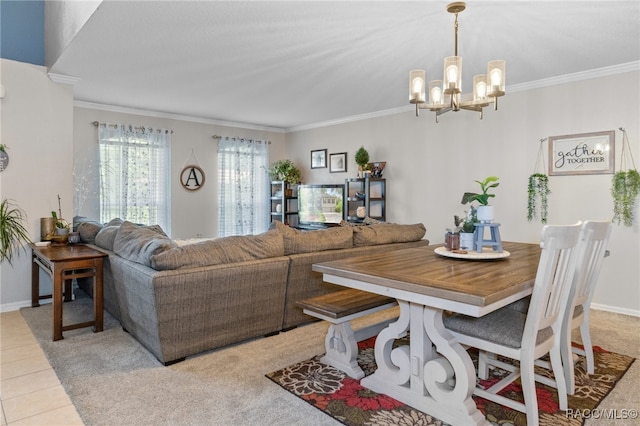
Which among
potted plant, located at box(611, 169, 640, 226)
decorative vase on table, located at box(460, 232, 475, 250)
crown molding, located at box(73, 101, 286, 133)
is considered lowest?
decorative vase on table, located at box(460, 232, 475, 250)

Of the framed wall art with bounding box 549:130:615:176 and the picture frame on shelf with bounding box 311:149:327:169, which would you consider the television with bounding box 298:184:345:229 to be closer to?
the picture frame on shelf with bounding box 311:149:327:169

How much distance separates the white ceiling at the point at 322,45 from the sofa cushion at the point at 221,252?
1.61 meters

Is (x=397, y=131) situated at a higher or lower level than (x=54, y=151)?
higher

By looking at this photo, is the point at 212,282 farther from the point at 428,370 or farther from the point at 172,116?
the point at 172,116

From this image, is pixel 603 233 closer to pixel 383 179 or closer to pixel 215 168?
pixel 383 179

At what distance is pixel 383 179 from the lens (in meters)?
5.95

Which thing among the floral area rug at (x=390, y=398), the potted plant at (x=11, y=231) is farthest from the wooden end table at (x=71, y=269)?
the floral area rug at (x=390, y=398)

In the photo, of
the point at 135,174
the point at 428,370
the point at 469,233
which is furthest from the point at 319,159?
the point at 428,370

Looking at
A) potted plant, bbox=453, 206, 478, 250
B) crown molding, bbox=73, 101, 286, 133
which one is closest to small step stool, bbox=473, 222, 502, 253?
potted plant, bbox=453, 206, 478, 250

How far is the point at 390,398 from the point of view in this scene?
2188 mm

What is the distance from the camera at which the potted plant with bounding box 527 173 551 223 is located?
171 inches

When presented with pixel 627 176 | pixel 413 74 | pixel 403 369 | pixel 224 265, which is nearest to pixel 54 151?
pixel 224 265

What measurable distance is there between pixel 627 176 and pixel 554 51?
56.5 inches

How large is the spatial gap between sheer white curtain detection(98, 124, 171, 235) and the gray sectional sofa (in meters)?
2.33
